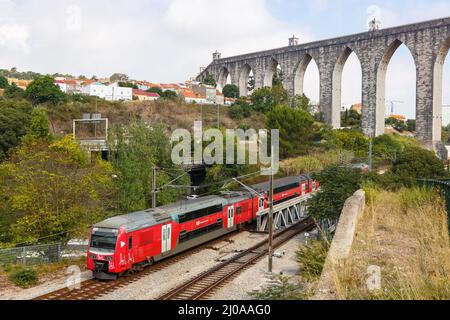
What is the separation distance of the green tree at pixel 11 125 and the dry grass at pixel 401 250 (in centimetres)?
3021

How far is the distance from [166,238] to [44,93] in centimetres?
4477

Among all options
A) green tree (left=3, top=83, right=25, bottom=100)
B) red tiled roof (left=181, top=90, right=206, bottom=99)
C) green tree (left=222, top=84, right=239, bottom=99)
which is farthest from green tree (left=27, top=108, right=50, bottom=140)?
red tiled roof (left=181, top=90, right=206, bottom=99)

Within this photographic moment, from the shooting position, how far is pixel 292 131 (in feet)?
147

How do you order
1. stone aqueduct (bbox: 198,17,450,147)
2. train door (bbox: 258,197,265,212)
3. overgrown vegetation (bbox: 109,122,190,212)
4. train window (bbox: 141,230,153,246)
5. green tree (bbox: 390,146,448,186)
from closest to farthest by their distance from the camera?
train window (bbox: 141,230,153,246)
green tree (bbox: 390,146,448,186)
train door (bbox: 258,197,265,212)
overgrown vegetation (bbox: 109,122,190,212)
stone aqueduct (bbox: 198,17,450,147)

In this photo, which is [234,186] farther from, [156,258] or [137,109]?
[137,109]

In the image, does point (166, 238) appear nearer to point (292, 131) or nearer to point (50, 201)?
point (50, 201)

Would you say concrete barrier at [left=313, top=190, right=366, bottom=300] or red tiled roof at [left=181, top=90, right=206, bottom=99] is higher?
red tiled roof at [left=181, top=90, right=206, bottom=99]

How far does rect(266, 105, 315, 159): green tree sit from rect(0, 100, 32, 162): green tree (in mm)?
22601

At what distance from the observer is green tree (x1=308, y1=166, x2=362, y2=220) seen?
21219 mm

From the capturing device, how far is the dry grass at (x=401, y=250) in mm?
7113

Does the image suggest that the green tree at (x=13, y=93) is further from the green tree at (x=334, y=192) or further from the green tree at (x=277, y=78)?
the green tree at (x=334, y=192)

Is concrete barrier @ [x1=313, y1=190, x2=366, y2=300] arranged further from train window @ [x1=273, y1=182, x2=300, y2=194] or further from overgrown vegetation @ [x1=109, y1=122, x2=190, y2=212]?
overgrown vegetation @ [x1=109, y1=122, x2=190, y2=212]

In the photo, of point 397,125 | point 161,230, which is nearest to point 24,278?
point 161,230

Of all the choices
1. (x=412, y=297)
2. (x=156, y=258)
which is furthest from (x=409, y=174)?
(x=412, y=297)
